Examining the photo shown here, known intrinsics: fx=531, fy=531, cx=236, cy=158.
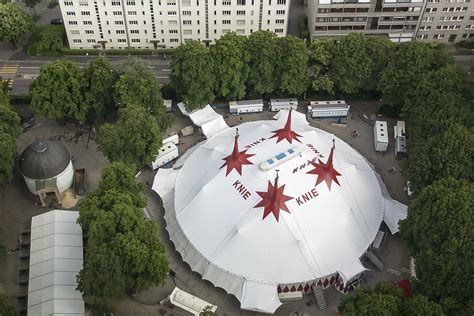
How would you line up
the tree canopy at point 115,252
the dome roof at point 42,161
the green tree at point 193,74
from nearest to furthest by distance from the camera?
the tree canopy at point 115,252 < the dome roof at point 42,161 < the green tree at point 193,74

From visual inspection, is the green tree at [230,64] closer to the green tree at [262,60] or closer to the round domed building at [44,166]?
the green tree at [262,60]

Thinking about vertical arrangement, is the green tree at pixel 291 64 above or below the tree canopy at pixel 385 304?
above

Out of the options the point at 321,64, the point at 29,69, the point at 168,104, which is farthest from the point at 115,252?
the point at 29,69

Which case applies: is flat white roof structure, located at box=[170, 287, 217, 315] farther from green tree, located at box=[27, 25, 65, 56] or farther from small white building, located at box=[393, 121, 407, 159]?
green tree, located at box=[27, 25, 65, 56]

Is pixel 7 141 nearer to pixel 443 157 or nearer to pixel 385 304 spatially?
pixel 385 304

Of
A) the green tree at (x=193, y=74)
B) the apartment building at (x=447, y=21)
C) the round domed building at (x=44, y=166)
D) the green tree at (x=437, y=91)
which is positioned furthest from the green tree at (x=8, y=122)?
the apartment building at (x=447, y=21)

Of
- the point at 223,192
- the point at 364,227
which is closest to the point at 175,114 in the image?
the point at 223,192
